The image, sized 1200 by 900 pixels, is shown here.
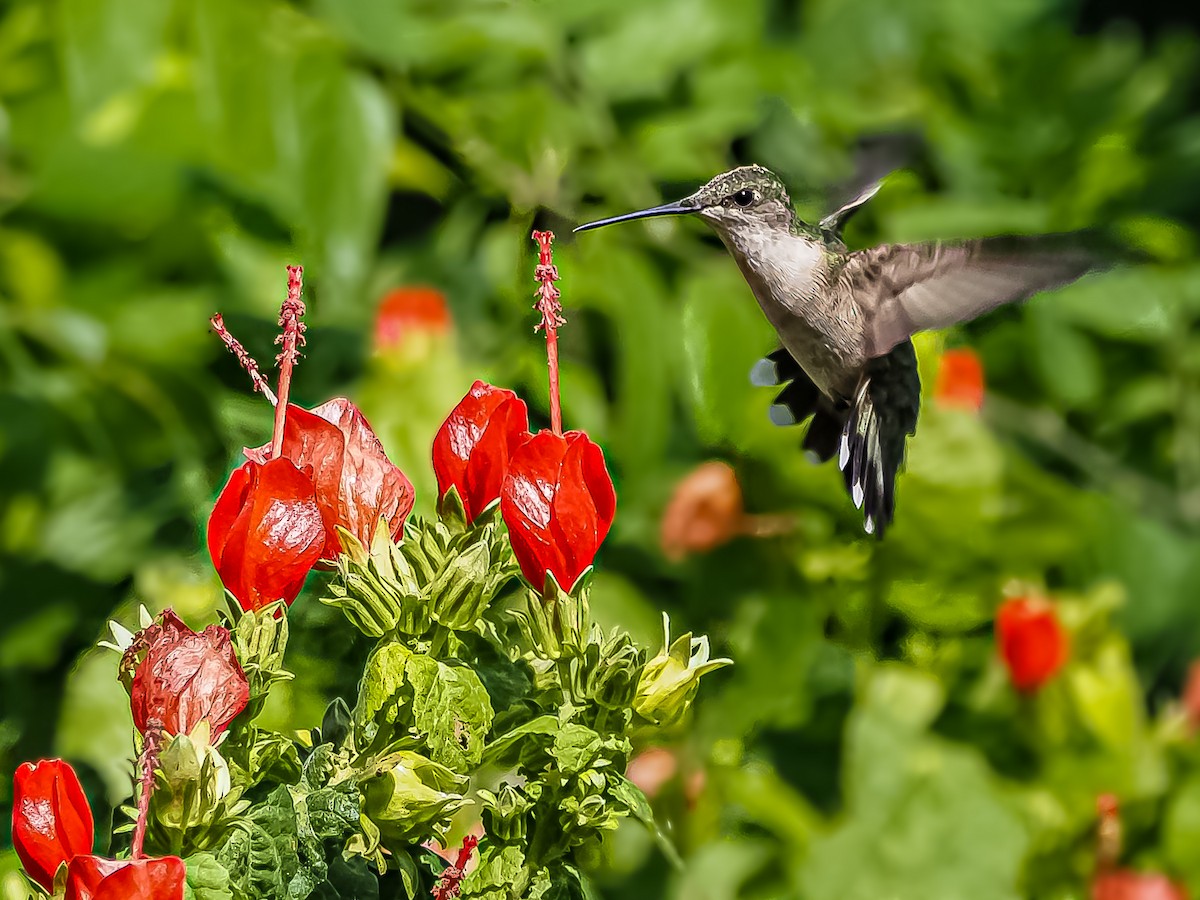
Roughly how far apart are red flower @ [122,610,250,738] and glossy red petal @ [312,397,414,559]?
0.21 feet

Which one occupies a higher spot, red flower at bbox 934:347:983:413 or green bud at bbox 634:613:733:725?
green bud at bbox 634:613:733:725

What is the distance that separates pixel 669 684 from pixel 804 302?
11.4 inches

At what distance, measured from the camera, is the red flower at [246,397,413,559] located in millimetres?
459

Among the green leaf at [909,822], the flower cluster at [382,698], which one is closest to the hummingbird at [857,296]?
the flower cluster at [382,698]

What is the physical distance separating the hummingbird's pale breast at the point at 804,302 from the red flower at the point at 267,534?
0.98ft

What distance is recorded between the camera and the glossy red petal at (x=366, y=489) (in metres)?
0.46

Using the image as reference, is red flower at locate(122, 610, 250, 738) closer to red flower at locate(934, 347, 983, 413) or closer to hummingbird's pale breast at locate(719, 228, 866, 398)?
hummingbird's pale breast at locate(719, 228, 866, 398)

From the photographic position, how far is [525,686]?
45 centimetres

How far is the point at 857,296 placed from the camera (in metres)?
0.70

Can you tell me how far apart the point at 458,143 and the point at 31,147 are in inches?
13.8

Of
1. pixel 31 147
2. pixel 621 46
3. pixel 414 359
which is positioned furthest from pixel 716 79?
pixel 31 147

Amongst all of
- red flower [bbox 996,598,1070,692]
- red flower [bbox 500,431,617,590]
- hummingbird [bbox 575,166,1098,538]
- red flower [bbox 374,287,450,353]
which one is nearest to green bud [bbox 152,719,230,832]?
red flower [bbox 500,431,617,590]

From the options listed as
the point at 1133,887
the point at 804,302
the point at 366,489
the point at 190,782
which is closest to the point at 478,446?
the point at 366,489

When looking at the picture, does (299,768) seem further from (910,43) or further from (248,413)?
(910,43)
